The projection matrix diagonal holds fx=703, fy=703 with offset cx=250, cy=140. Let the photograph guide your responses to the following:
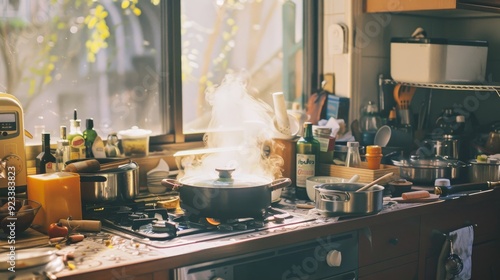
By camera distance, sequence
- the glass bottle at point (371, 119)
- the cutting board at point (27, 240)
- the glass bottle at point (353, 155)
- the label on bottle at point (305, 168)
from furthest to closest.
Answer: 1. the glass bottle at point (371, 119)
2. the glass bottle at point (353, 155)
3. the label on bottle at point (305, 168)
4. the cutting board at point (27, 240)

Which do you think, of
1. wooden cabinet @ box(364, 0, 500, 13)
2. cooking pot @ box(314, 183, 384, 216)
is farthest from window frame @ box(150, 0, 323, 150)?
wooden cabinet @ box(364, 0, 500, 13)

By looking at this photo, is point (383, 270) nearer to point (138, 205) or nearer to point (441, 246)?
point (441, 246)

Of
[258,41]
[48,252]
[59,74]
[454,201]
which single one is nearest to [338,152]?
[454,201]

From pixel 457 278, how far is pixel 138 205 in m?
1.29

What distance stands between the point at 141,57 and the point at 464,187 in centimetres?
144

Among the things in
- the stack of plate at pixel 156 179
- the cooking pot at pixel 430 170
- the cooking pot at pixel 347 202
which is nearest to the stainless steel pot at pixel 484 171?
the cooking pot at pixel 430 170

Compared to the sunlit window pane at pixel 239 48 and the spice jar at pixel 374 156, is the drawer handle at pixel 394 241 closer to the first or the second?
the spice jar at pixel 374 156

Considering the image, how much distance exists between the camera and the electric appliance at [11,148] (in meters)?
2.35

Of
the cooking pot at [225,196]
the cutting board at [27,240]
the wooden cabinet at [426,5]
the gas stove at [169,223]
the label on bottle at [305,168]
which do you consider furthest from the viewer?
the wooden cabinet at [426,5]

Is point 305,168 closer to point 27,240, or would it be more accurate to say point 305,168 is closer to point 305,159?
point 305,159

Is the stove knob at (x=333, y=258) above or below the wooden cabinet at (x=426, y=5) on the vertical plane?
below

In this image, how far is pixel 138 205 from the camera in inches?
99.9

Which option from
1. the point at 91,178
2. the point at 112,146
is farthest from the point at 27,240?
the point at 112,146

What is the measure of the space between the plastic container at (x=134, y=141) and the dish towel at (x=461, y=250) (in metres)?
1.25
